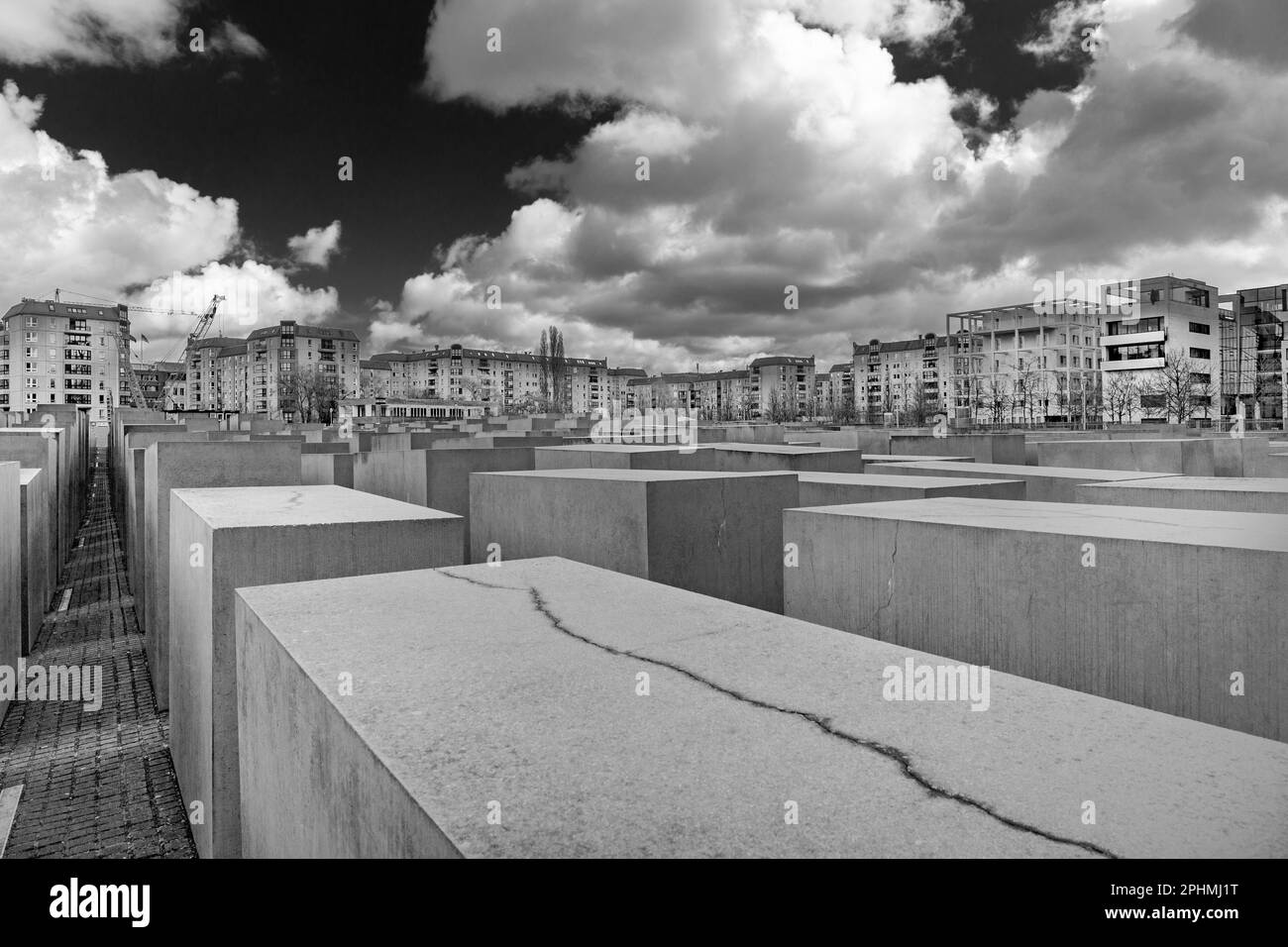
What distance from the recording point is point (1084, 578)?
388cm

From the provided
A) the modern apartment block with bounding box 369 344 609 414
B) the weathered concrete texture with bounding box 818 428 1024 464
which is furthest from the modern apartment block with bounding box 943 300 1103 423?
the modern apartment block with bounding box 369 344 609 414

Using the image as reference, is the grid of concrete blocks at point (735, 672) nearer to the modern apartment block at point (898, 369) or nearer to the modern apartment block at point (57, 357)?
the modern apartment block at point (57, 357)

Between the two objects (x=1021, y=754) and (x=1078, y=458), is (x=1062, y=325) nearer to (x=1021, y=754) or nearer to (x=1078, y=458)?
(x=1078, y=458)

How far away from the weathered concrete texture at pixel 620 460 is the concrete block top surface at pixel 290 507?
2.77 meters

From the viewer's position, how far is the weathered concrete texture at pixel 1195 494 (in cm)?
581

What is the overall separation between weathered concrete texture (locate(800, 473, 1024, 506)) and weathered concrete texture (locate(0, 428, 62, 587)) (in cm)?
1136

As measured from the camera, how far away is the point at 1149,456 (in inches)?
449

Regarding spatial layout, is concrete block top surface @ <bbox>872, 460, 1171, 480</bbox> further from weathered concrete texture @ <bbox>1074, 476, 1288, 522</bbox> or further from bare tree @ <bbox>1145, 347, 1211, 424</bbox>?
bare tree @ <bbox>1145, 347, 1211, 424</bbox>

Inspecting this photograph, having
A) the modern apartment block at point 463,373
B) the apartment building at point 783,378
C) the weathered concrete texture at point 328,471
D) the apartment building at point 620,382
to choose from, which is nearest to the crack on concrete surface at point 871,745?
the weathered concrete texture at point 328,471

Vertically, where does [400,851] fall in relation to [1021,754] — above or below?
below

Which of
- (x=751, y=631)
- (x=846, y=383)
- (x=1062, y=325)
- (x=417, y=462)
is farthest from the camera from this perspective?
(x=846, y=383)
